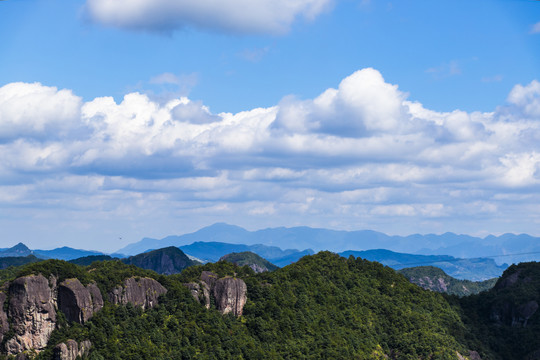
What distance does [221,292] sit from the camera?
149500 millimetres

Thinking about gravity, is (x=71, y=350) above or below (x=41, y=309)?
below

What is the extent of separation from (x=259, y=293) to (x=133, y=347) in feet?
146

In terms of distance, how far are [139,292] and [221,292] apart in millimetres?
22156

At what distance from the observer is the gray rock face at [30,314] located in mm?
112644

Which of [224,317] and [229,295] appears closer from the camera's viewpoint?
[224,317]

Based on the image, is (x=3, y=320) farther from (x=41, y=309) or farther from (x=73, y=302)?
(x=73, y=302)

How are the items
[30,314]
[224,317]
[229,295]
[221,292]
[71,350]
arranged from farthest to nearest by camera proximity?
[229,295] → [221,292] → [224,317] → [30,314] → [71,350]

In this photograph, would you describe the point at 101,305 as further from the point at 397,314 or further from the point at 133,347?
the point at 397,314

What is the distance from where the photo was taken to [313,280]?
185125 mm

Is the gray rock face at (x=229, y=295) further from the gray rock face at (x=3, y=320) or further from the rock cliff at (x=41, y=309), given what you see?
the gray rock face at (x=3, y=320)

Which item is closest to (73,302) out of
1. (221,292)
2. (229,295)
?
(221,292)

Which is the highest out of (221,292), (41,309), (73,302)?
(221,292)

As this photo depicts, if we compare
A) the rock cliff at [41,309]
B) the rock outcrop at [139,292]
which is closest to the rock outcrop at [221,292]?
the rock outcrop at [139,292]

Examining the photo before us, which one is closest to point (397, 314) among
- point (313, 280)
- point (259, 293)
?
point (313, 280)
